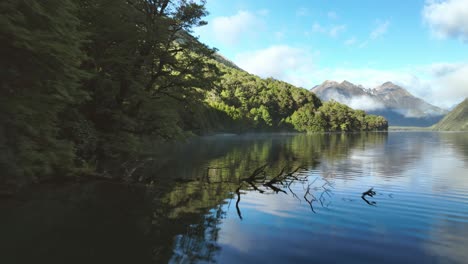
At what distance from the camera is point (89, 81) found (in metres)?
24.9

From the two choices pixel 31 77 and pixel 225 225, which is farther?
pixel 31 77

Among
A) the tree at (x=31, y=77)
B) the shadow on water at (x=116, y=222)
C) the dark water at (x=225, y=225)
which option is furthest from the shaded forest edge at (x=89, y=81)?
the dark water at (x=225, y=225)

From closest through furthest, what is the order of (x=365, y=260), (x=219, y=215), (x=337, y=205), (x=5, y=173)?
(x=365, y=260), (x=5, y=173), (x=219, y=215), (x=337, y=205)

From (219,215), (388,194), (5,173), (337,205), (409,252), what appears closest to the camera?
(409,252)

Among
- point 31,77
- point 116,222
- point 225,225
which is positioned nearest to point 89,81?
point 31,77

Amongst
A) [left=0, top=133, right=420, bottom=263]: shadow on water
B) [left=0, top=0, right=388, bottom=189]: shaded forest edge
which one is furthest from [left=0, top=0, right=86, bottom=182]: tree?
[left=0, top=133, right=420, bottom=263]: shadow on water

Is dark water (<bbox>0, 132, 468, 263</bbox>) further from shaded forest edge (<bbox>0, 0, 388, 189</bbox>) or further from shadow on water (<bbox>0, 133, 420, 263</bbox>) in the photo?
shaded forest edge (<bbox>0, 0, 388, 189</bbox>)

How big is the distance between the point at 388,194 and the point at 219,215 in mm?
12940

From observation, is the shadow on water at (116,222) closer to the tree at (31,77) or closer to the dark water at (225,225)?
the dark water at (225,225)

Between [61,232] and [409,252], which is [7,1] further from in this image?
[409,252]

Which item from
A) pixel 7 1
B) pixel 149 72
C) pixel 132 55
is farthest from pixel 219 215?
pixel 149 72

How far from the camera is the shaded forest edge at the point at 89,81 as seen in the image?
1270cm

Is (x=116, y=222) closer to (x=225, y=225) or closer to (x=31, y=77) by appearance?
(x=225, y=225)

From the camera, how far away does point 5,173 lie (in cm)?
1273
